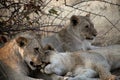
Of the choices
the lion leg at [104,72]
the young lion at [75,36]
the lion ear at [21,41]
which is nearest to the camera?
the lion leg at [104,72]

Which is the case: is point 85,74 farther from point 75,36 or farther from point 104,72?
point 75,36

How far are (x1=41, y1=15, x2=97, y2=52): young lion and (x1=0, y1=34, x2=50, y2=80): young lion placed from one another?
1406mm

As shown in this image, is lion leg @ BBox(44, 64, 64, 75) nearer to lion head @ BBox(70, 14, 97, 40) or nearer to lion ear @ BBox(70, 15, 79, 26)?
lion head @ BBox(70, 14, 97, 40)

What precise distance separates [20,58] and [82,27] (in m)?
1.81

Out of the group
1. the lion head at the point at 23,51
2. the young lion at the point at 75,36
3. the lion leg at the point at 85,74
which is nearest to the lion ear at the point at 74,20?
the young lion at the point at 75,36

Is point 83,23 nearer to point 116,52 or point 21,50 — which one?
point 116,52

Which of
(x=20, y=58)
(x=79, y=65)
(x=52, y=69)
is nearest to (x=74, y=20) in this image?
(x=79, y=65)

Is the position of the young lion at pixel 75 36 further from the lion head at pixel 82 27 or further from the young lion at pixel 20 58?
the young lion at pixel 20 58

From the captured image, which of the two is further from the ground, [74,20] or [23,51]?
[23,51]

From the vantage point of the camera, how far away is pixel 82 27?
7.16 metres

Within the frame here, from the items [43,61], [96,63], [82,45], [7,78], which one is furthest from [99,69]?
[82,45]

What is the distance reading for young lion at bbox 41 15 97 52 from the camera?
7.01 m

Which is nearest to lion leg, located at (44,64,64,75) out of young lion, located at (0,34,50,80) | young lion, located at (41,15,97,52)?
young lion, located at (0,34,50,80)

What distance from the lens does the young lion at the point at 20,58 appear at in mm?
5434
